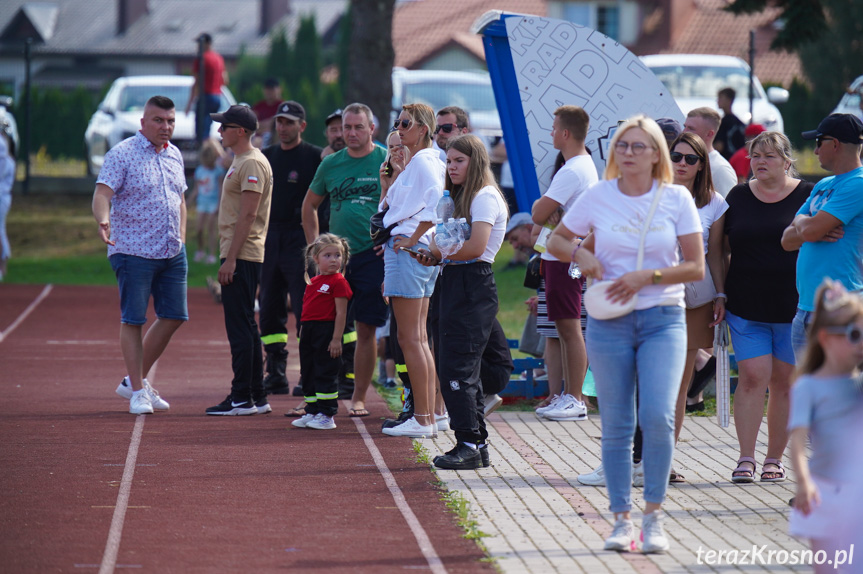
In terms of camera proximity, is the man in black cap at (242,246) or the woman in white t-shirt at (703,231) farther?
the man in black cap at (242,246)

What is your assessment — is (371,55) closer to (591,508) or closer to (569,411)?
(569,411)

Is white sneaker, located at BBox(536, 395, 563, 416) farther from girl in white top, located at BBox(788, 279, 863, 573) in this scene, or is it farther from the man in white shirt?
girl in white top, located at BBox(788, 279, 863, 573)

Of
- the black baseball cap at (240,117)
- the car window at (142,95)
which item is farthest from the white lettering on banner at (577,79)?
the car window at (142,95)

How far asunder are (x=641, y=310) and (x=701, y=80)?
15765mm

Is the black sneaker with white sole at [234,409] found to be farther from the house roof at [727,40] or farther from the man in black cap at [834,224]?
the house roof at [727,40]

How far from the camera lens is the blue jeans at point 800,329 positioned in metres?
6.33

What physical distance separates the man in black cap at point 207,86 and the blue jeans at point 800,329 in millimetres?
15354

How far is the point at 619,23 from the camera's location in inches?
2115

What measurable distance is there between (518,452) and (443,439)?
574 millimetres

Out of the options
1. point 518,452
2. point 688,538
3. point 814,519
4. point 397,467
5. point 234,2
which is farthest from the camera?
point 234,2

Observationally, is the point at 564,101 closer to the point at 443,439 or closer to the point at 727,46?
the point at 443,439

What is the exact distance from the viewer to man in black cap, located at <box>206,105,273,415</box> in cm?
884

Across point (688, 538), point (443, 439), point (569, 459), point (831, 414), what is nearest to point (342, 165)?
point (443, 439)

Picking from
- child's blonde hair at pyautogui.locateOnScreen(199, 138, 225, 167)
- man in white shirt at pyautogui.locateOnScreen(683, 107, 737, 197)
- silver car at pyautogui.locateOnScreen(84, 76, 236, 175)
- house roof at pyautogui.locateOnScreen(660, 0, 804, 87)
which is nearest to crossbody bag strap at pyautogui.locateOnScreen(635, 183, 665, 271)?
man in white shirt at pyautogui.locateOnScreen(683, 107, 737, 197)
